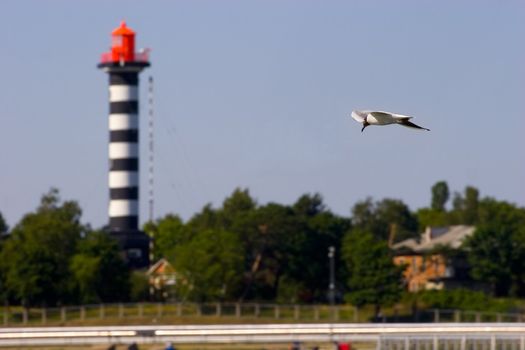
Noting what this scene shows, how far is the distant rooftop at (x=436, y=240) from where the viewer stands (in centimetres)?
9850

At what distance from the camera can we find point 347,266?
82938 millimetres

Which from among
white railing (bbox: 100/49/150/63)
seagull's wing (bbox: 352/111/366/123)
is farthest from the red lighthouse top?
seagull's wing (bbox: 352/111/366/123)

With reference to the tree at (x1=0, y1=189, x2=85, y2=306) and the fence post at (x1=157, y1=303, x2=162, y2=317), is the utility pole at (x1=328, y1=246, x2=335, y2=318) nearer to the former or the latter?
the fence post at (x1=157, y1=303, x2=162, y2=317)

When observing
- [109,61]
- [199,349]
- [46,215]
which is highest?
[109,61]

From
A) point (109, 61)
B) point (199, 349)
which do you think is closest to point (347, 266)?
point (109, 61)

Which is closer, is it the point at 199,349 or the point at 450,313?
the point at 199,349

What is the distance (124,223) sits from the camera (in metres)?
93.8

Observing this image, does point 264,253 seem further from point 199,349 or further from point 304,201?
point 199,349

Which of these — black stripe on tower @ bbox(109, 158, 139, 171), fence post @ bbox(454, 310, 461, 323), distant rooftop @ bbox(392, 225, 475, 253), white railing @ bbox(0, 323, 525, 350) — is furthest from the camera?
distant rooftop @ bbox(392, 225, 475, 253)

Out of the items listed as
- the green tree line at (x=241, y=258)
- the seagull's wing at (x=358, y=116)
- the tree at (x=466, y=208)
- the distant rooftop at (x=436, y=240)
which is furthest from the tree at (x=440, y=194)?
the seagull's wing at (x=358, y=116)

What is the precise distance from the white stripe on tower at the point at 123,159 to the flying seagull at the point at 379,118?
226ft

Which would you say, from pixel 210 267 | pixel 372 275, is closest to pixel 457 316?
pixel 372 275

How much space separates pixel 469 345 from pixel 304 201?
171 feet

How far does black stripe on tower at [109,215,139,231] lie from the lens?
9369cm
